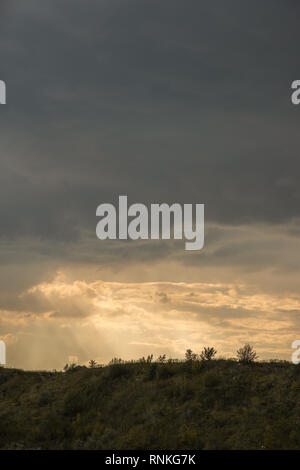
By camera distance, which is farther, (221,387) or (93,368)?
(93,368)

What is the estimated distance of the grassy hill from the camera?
19.4 meters

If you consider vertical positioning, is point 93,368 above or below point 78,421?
above

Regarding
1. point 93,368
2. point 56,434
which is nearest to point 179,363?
point 93,368

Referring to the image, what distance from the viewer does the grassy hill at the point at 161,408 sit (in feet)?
63.8

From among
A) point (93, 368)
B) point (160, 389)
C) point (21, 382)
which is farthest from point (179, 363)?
point (21, 382)

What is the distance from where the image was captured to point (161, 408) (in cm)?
2170

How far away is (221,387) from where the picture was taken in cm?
2272
